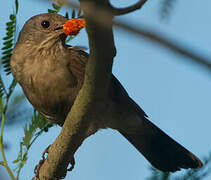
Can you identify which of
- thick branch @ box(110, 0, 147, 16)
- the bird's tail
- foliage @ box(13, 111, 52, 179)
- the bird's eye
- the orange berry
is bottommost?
the bird's tail

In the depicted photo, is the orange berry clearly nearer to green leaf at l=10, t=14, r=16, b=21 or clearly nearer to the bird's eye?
green leaf at l=10, t=14, r=16, b=21

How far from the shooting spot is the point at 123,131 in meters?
5.01

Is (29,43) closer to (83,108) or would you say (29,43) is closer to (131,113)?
(131,113)

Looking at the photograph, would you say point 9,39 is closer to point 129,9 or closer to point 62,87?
point 62,87

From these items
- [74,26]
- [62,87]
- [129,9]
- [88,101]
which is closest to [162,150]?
[62,87]

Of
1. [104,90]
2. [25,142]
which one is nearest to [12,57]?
[25,142]

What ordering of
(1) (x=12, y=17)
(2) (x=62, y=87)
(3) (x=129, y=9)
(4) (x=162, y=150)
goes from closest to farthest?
(3) (x=129, y=9) → (1) (x=12, y=17) → (2) (x=62, y=87) → (4) (x=162, y=150)

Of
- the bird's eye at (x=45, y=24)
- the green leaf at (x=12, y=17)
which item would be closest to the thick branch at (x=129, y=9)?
the green leaf at (x=12, y=17)

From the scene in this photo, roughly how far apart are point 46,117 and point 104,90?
76.4 inches

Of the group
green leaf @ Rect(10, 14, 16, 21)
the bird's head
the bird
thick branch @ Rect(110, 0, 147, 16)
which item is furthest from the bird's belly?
thick branch @ Rect(110, 0, 147, 16)

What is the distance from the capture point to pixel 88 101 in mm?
2715

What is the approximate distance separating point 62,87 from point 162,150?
1.63 m

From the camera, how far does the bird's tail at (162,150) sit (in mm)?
4668

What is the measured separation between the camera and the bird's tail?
4.67 meters
